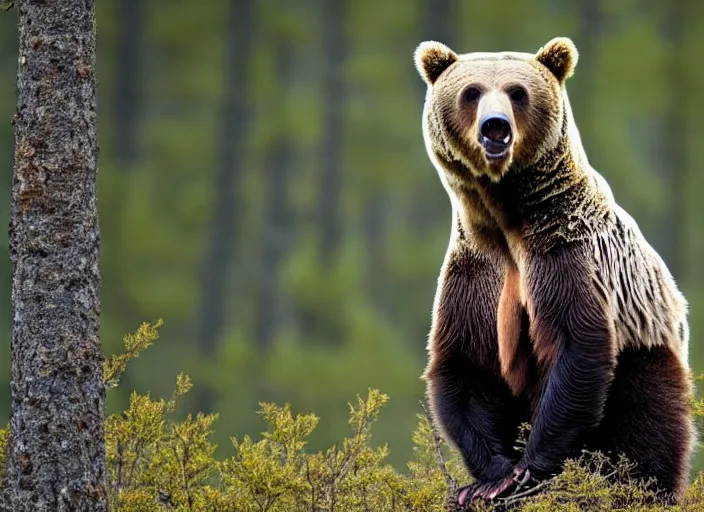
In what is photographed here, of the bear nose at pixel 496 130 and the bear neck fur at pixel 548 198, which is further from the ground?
the bear nose at pixel 496 130

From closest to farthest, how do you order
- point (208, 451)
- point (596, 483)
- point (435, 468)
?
point (596, 483)
point (208, 451)
point (435, 468)

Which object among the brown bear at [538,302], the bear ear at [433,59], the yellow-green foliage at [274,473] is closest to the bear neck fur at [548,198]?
the brown bear at [538,302]

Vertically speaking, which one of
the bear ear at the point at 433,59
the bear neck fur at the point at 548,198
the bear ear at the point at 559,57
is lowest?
the bear neck fur at the point at 548,198

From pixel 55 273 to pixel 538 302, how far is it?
1.39 m

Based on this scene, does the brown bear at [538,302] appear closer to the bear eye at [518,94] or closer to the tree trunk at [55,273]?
the bear eye at [518,94]

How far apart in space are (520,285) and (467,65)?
0.69m

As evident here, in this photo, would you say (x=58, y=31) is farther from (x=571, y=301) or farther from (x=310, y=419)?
(x=571, y=301)

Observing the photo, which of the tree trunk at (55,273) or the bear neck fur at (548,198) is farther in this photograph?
the bear neck fur at (548,198)

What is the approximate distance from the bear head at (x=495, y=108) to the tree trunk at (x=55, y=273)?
1.06m

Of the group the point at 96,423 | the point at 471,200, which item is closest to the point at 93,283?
the point at 96,423

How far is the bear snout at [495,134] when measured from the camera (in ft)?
11.4

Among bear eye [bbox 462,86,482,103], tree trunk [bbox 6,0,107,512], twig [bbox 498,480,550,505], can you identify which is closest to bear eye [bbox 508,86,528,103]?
bear eye [bbox 462,86,482,103]

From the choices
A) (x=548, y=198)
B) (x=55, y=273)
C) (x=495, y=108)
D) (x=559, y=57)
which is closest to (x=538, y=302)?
(x=548, y=198)

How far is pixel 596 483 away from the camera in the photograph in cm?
322
